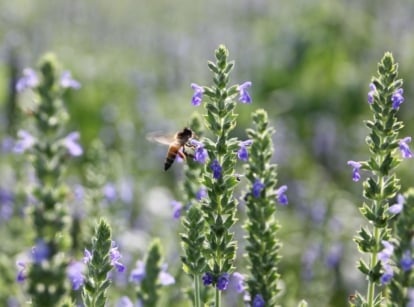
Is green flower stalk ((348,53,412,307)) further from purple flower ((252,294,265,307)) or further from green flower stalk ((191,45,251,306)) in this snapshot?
green flower stalk ((191,45,251,306))

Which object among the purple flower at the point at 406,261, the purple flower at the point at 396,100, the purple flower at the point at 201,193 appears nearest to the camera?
the purple flower at the point at 406,261

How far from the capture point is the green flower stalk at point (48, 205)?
210cm

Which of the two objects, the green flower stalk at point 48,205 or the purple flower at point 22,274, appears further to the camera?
the purple flower at point 22,274

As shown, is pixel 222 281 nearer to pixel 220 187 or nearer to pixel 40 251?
pixel 220 187

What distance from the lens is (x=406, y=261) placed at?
2037 mm

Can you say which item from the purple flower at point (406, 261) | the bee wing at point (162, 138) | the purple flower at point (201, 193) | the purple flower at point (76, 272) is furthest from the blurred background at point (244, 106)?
the purple flower at point (406, 261)

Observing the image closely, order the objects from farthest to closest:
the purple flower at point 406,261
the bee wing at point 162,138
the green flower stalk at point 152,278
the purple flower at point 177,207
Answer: the bee wing at point 162,138, the purple flower at point 177,207, the green flower stalk at point 152,278, the purple flower at point 406,261

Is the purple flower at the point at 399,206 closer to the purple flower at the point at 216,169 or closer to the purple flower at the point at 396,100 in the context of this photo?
the purple flower at the point at 396,100

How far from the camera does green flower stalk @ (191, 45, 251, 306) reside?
7.95ft

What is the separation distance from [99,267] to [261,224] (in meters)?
0.58

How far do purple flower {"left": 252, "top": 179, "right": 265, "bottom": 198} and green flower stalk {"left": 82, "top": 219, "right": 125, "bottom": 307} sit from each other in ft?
1.67

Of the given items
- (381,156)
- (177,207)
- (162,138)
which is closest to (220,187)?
(381,156)

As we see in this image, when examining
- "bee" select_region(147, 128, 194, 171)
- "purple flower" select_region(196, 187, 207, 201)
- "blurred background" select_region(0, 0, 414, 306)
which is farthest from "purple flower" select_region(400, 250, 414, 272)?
"blurred background" select_region(0, 0, 414, 306)

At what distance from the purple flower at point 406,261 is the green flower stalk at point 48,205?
3.06 feet
